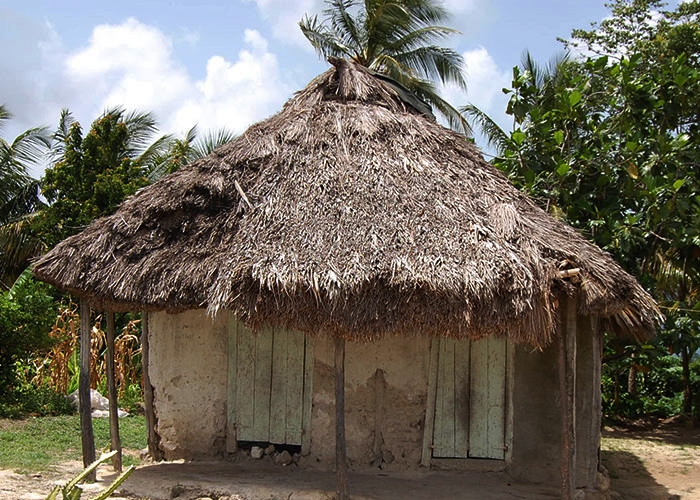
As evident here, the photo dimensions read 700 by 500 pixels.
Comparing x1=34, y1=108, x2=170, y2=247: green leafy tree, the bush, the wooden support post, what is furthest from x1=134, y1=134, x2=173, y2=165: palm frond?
the wooden support post

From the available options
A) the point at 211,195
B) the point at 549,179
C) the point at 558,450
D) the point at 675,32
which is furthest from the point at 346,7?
the point at 558,450

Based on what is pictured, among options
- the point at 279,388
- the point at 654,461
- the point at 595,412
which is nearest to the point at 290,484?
the point at 279,388

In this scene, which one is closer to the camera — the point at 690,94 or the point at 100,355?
the point at 690,94

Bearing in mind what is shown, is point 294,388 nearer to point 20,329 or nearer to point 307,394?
point 307,394

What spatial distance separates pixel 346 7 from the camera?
18047mm

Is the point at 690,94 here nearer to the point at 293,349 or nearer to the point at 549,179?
the point at 549,179

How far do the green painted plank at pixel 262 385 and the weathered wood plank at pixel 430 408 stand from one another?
1602mm

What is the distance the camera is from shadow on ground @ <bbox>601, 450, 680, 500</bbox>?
26.5ft

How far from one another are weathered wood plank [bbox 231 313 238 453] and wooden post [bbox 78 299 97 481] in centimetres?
137

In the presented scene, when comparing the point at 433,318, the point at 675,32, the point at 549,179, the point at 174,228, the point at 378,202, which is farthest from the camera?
the point at 675,32

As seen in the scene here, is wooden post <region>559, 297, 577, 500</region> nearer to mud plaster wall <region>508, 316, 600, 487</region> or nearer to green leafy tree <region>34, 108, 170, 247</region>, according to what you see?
mud plaster wall <region>508, 316, 600, 487</region>

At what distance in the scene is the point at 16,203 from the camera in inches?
733

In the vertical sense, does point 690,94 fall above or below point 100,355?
above

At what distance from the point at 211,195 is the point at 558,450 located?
4135 millimetres
